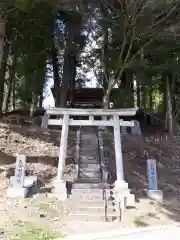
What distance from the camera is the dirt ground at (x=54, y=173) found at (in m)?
7.11

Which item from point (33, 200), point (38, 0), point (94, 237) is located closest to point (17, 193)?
point (33, 200)

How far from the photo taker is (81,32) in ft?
49.5

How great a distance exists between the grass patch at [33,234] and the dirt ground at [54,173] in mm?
190

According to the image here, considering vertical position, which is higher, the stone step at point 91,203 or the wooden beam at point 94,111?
the wooden beam at point 94,111

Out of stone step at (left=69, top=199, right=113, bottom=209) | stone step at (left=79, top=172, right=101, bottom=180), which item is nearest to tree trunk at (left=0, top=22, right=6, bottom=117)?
stone step at (left=79, top=172, right=101, bottom=180)

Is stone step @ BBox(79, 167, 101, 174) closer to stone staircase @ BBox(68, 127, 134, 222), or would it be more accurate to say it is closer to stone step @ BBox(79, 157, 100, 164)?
stone staircase @ BBox(68, 127, 134, 222)

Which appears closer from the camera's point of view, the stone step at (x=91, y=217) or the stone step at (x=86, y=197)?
the stone step at (x=91, y=217)

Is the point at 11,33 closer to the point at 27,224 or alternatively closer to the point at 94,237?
the point at 27,224

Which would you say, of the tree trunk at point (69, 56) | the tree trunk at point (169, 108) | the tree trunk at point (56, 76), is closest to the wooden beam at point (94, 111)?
the tree trunk at point (169, 108)

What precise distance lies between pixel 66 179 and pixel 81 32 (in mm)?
7859

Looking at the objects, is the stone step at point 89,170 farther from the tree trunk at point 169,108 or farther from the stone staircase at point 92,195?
the tree trunk at point 169,108

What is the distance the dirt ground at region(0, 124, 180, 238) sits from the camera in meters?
7.11

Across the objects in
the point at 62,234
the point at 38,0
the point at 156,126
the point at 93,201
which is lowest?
the point at 62,234

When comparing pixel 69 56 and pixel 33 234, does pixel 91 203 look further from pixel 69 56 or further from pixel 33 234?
pixel 69 56
